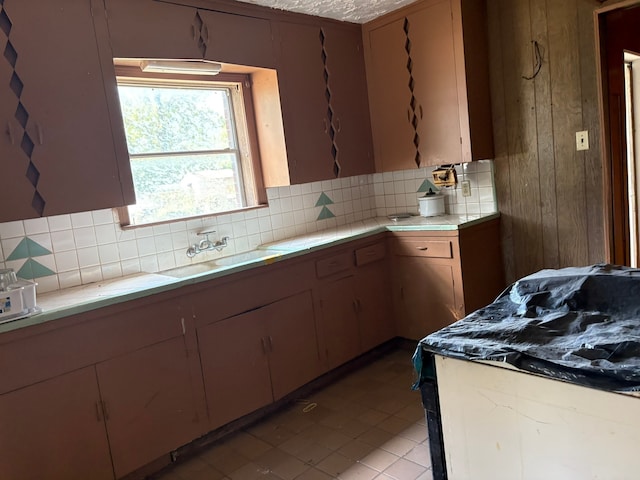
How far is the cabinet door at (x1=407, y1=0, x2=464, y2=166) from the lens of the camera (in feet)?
10.6

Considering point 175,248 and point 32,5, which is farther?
point 175,248

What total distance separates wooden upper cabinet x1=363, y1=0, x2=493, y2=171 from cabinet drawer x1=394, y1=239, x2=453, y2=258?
1.94ft

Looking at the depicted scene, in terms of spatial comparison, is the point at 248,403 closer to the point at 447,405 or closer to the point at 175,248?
the point at 175,248

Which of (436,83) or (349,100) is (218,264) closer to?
(349,100)

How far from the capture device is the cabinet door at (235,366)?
2.50m

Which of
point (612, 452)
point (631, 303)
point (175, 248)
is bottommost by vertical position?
point (612, 452)

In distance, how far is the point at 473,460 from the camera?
157 centimetres

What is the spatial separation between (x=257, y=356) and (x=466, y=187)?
197 cm

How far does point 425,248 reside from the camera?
10.8 feet

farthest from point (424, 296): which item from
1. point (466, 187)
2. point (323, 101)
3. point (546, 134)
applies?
point (323, 101)

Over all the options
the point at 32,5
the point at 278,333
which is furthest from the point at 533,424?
the point at 32,5

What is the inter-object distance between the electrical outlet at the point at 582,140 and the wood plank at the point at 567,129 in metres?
0.03

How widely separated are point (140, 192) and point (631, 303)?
245cm

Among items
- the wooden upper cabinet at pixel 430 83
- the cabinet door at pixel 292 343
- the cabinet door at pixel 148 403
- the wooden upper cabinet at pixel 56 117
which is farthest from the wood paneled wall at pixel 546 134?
the wooden upper cabinet at pixel 56 117
